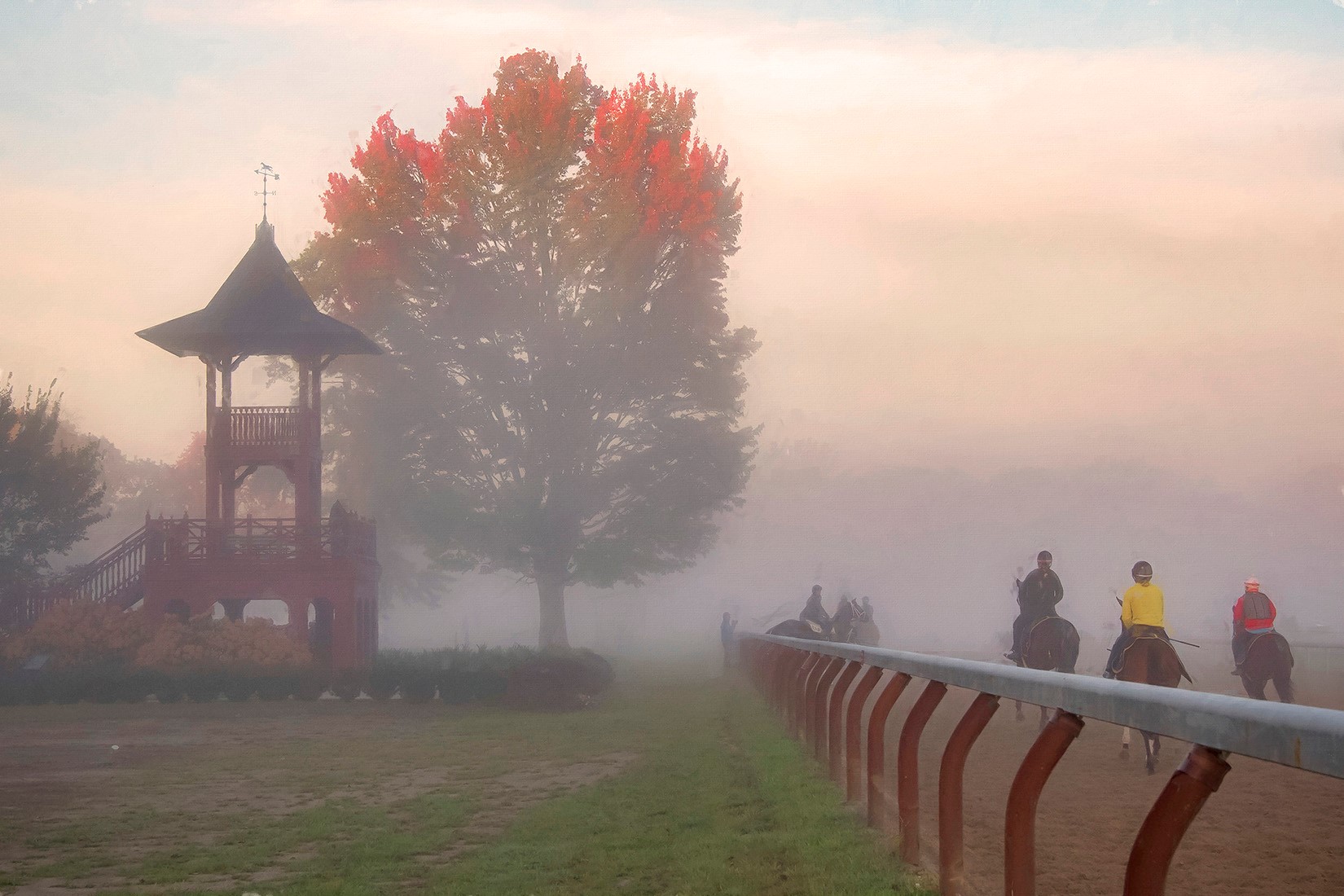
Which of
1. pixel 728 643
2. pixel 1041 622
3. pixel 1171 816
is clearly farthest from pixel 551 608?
pixel 1171 816

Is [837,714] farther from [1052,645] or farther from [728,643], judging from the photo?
[728,643]

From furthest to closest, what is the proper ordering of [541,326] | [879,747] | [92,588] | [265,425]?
[541,326] → [265,425] → [92,588] → [879,747]

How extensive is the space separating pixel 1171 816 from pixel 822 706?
8626 millimetres

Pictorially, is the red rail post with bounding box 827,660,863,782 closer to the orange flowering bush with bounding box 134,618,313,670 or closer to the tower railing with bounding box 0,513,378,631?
the orange flowering bush with bounding box 134,618,313,670

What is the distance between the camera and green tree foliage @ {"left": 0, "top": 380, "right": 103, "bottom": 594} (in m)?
39.9

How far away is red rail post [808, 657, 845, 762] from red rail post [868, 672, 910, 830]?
9.16 feet

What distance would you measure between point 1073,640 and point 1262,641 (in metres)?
2.20

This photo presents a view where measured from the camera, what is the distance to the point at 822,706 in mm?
11953

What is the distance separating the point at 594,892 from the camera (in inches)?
302

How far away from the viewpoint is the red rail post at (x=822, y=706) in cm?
1178

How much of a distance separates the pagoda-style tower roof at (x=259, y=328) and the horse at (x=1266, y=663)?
22.7 meters

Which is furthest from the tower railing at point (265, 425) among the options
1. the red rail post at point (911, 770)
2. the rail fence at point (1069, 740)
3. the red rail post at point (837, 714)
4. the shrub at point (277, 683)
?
the red rail post at point (911, 770)

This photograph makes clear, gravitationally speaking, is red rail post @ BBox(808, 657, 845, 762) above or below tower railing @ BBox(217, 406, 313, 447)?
below

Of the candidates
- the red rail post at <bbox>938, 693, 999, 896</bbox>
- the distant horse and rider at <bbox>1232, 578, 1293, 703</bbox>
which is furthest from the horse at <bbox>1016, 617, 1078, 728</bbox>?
the red rail post at <bbox>938, 693, 999, 896</bbox>
